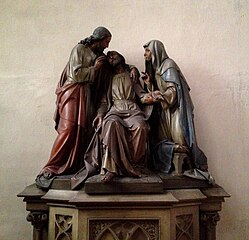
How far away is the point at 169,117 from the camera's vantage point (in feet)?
10.7

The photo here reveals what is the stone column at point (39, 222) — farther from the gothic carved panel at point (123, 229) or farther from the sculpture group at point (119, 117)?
the gothic carved panel at point (123, 229)

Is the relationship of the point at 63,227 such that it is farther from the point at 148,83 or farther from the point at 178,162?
the point at 148,83

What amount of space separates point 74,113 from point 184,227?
1.17 metres

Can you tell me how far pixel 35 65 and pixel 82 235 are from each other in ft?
6.34

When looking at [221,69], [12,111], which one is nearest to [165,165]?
[221,69]

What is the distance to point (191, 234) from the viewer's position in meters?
2.99

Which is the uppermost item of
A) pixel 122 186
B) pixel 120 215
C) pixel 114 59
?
pixel 114 59

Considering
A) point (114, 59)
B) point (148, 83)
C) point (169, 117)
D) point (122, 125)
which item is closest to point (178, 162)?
point (169, 117)

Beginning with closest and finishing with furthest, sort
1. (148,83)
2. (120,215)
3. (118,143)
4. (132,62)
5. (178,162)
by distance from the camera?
(120,215) < (118,143) < (178,162) < (148,83) < (132,62)

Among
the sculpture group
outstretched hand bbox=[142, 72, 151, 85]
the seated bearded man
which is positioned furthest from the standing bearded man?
outstretched hand bbox=[142, 72, 151, 85]

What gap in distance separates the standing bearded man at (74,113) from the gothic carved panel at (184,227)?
0.86 metres

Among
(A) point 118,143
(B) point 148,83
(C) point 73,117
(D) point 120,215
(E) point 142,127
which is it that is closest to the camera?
(D) point 120,215

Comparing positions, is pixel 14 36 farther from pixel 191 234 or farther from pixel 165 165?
pixel 191 234

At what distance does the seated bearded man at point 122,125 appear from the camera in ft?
9.23
